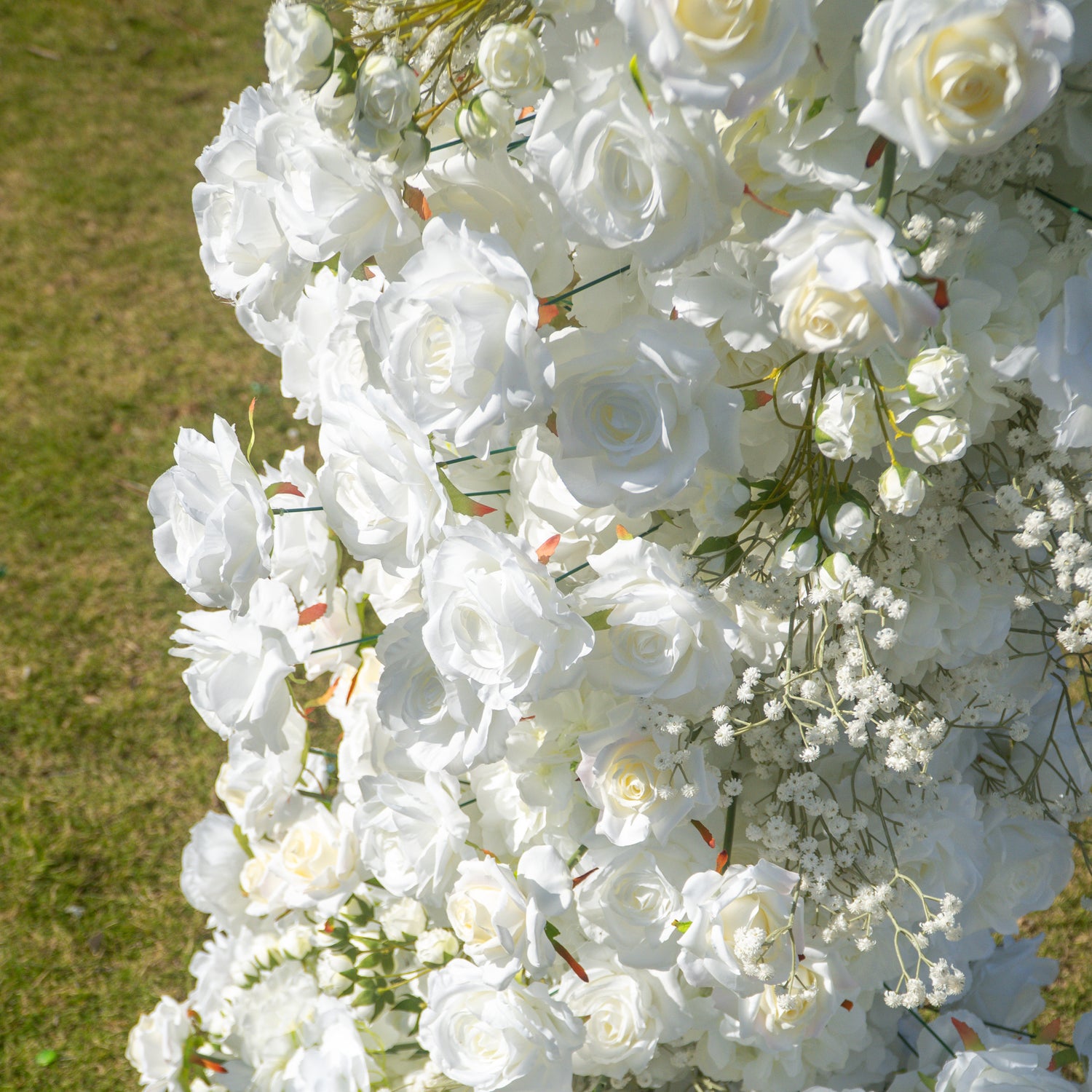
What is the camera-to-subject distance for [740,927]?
922 millimetres

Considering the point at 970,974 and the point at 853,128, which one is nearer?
the point at 853,128

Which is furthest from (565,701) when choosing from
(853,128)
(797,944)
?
(853,128)

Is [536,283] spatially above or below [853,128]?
below

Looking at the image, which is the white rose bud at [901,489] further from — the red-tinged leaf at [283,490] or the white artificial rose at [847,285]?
the red-tinged leaf at [283,490]

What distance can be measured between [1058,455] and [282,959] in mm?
1290

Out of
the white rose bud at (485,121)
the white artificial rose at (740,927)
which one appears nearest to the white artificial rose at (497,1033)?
the white artificial rose at (740,927)

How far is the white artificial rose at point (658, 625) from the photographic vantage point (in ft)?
2.73

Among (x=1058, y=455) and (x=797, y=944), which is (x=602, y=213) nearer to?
(x=1058, y=455)

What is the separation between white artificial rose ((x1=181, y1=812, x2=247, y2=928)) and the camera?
1566mm

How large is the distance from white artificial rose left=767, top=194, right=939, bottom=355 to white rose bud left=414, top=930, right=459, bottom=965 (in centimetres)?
95

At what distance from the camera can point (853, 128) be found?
742mm

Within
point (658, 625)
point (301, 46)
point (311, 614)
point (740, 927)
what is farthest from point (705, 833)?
point (301, 46)

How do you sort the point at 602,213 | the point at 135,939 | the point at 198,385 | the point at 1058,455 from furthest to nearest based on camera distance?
the point at 198,385, the point at 135,939, the point at 1058,455, the point at 602,213

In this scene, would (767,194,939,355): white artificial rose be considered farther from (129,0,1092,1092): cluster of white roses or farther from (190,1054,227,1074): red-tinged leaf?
(190,1054,227,1074): red-tinged leaf
